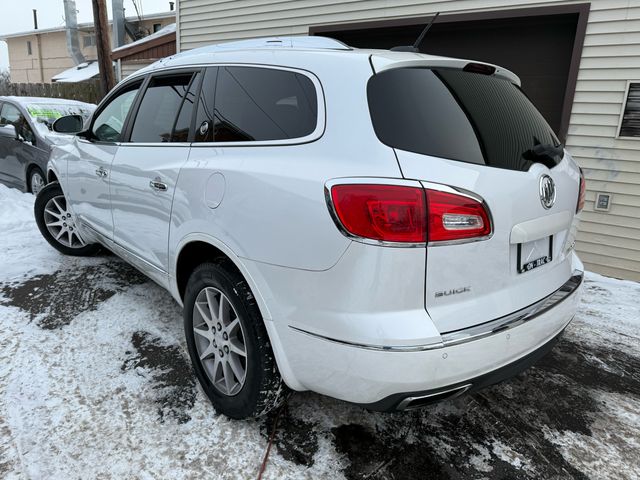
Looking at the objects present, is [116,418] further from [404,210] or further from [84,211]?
[84,211]

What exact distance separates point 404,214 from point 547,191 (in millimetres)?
756

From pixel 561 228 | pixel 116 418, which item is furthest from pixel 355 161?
pixel 116 418

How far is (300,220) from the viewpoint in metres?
1.69

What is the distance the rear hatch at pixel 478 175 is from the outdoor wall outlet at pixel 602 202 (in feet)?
14.5

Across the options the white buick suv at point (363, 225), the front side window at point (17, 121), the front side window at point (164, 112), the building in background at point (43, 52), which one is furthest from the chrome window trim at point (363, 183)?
the building in background at point (43, 52)

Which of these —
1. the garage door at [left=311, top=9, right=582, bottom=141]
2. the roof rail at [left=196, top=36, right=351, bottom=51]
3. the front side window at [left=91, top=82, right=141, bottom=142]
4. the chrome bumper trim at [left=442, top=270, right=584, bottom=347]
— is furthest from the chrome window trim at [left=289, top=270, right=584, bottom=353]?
the garage door at [left=311, top=9, right=582, bottom=141]

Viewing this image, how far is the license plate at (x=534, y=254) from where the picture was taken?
5.92 feet

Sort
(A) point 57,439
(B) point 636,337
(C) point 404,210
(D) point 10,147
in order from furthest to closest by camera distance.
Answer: (D) point 10,147 < (B) point 636,337 < (A) point 57,439 < (C) point 404,210

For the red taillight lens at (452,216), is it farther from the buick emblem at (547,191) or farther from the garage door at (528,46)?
the garage door at (528,46)

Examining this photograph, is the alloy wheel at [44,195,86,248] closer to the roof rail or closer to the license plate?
the roof rail

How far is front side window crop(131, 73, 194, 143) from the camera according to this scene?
2564 mm

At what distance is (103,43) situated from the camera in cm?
976

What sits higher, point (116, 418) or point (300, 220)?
point (300, 220)

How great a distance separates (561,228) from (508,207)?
0.53 metres
